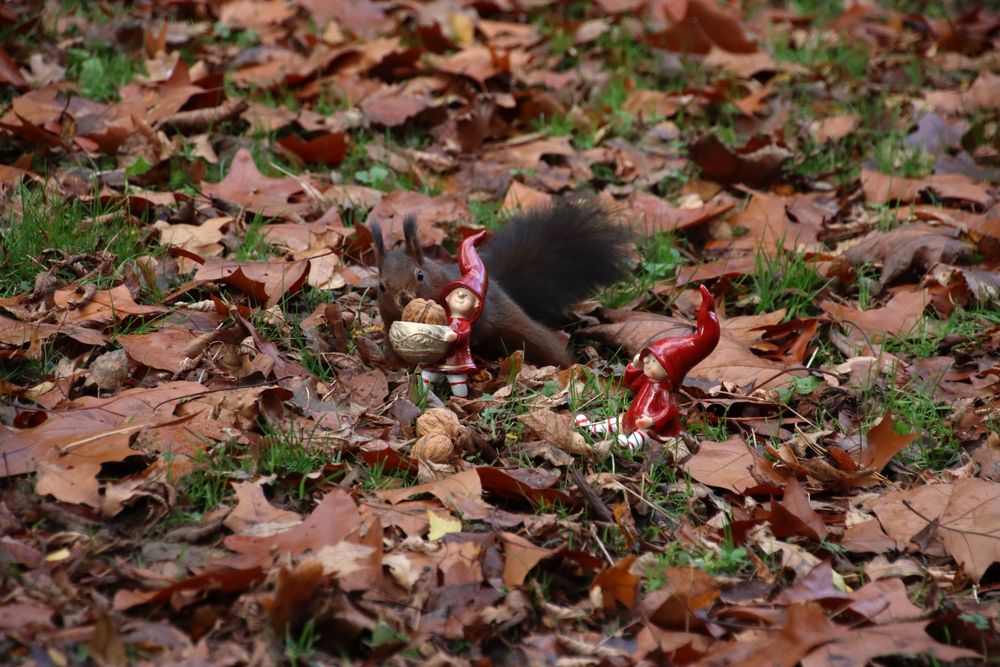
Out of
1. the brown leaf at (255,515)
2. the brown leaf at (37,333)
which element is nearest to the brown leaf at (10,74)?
the brown leaf at (37,333)

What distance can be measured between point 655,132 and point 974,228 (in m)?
1.48

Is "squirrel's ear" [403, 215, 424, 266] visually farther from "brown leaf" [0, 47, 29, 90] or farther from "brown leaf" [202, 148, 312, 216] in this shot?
"brown leaf" [0, 47, 29, 90]

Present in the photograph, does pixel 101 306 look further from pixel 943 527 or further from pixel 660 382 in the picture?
pixel 943 527

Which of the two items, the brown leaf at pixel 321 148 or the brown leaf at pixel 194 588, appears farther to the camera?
the brown leaf at pixel 321 148

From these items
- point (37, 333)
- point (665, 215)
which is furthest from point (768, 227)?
point (37, 333)

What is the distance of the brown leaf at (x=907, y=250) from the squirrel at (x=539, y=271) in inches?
39.6

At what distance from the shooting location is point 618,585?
2232mm

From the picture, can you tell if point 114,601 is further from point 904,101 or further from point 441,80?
point 904,101

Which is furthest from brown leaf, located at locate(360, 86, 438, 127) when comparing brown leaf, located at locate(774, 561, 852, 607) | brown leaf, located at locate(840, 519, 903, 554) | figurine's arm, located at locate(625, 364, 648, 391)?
brown leaf, located at locate(774, 561, 852, 607)

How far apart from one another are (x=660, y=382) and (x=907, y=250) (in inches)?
62.3

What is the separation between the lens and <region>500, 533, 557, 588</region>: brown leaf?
88.8 inches

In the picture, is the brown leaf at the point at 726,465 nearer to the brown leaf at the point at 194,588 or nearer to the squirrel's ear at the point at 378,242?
the squirrel's ear at the point at 378,242

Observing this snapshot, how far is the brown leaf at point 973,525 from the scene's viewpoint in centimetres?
243

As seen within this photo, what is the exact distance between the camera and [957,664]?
2.12 meters
